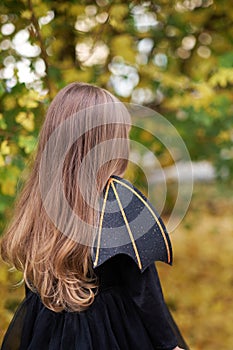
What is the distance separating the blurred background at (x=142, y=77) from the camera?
9.34ft

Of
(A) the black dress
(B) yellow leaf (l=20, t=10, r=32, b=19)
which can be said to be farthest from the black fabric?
(B) yellow leaf (l=20, t=10, r=32, b=19)

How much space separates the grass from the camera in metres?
4.12

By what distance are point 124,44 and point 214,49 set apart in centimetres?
67

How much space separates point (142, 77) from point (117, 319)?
6.74 ft

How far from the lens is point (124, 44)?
11.6 feet

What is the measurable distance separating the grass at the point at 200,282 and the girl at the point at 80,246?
3.39 ft

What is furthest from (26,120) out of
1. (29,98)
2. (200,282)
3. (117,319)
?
(200,282)

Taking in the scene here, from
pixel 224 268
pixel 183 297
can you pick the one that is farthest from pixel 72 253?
pixel 224 268

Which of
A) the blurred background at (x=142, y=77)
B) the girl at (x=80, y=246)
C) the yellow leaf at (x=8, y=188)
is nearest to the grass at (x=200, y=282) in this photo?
the blurred background at (x=142, y=77)

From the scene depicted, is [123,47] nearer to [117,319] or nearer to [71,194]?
[71,194]

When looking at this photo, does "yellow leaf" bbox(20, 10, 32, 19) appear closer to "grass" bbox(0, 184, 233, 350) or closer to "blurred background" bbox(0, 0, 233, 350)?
"blurred background" bbox(0, 0, 233, 350)

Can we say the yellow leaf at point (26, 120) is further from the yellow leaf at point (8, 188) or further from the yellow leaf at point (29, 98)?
the yellow leaf at point (8, 188)

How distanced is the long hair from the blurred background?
1.49 ft

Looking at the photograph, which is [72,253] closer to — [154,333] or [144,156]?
[154,333]
